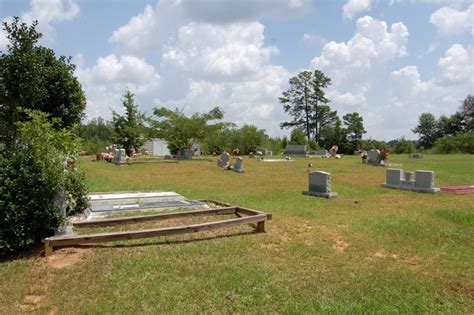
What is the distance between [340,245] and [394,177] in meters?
8.91

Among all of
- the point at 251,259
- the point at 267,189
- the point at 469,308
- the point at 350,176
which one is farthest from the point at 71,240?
the point at 350,176

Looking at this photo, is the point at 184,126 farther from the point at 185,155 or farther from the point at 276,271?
the point at 276,271

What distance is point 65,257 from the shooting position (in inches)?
229

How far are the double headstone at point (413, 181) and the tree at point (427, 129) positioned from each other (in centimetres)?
5623

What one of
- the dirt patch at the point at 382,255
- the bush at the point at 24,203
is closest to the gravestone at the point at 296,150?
the dirt patch at the point at 382,255

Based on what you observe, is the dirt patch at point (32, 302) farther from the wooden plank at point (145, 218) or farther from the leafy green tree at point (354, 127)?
the leafy green tree at point (354, 127)

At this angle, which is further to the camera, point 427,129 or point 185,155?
point 427,129

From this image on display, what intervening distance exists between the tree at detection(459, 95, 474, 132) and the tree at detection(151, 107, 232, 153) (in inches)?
1955

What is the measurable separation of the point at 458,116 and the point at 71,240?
227ft

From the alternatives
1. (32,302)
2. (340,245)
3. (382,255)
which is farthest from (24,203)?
(382,255)

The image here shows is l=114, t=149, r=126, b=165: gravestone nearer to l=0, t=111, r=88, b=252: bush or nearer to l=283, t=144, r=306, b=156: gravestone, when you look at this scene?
l=283, t=144, r=306, b=156: gravestone

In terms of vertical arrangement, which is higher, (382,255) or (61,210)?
(61,210)

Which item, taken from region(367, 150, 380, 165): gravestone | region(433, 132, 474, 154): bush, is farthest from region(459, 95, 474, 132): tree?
region(367, 150, 380, 165): gravestone

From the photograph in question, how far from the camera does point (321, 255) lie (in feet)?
20.9
